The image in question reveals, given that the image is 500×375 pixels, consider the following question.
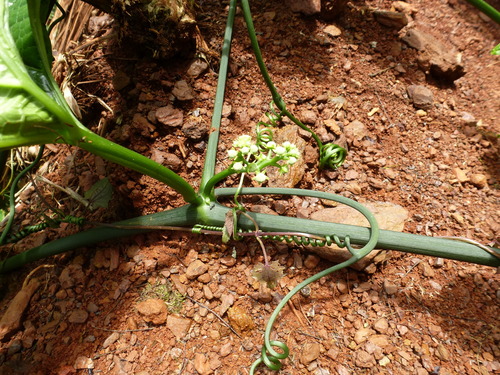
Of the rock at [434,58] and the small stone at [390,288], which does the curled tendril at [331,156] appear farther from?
the rock at [434,58]

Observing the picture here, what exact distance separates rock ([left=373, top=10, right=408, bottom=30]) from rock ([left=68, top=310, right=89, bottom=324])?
1.86m

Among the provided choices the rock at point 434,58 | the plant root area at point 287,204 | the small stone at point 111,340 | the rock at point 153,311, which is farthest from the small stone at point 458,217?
the small stone at point 111,340

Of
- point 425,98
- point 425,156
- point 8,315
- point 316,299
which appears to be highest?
point 425,98

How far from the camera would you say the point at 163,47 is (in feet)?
4.25

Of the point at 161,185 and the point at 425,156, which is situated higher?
the point at 425,156

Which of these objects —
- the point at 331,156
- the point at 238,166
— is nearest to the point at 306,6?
the point at 331,156

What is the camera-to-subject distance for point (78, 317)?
1052 mm

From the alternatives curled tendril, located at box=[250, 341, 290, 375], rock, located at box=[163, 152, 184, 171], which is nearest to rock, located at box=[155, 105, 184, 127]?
rock, located at box=[163, 152, 184, 171]

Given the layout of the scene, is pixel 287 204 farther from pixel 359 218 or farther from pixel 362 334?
pixel 362 334

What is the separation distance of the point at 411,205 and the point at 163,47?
1.15 m

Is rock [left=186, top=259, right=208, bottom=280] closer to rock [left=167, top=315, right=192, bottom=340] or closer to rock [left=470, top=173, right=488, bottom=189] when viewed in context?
rock [left=167, top=315, right=192, bottom=340]

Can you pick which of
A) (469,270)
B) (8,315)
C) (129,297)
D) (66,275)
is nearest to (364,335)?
(469,270)

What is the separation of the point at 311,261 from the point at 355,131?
2.02ft

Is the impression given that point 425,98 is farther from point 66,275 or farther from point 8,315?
point 8,315
